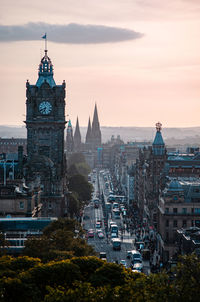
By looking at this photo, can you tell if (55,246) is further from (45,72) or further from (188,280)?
(45,72)

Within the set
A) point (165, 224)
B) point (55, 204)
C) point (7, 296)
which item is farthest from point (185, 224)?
point (7, 296)

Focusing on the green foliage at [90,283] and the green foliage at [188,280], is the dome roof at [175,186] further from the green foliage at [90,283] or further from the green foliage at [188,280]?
the green foliage at [188,280]

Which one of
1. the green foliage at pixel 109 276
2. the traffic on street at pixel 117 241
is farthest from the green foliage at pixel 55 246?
the green foliage at pixel 109 276

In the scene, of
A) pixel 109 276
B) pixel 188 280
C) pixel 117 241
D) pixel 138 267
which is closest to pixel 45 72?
pixel 117 241

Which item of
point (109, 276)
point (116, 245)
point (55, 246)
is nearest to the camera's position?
point (109, 276)

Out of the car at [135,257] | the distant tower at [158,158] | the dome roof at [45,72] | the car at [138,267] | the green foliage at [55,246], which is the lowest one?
the car at [138,267]

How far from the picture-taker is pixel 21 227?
10881cm

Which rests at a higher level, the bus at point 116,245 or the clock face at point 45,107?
the clock face at point 45,107

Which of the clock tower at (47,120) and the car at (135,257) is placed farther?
the clock tower at (47,120)

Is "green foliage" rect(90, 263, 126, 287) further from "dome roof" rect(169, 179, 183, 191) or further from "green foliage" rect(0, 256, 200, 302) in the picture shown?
"dome roof" rect(169, 179, 183, 191)

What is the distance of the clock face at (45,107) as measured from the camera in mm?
151625

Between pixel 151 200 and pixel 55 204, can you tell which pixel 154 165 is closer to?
pixel 151 200

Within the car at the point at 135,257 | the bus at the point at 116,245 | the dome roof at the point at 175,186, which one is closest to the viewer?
the car at the point at 135,257

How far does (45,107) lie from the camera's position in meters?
152
